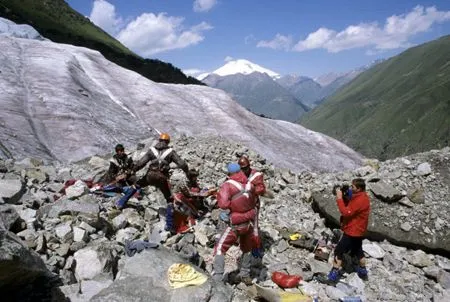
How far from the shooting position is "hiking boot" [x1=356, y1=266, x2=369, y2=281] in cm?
1090

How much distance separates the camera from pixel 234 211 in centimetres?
947

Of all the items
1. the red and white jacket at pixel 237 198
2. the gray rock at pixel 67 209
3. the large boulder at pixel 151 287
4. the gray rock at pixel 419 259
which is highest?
the red and white jacket at pixel 237 198

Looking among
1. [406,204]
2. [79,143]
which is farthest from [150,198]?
[79,143]

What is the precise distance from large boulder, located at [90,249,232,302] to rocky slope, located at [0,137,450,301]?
2 cm

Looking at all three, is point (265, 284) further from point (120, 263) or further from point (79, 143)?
point (79, 143)

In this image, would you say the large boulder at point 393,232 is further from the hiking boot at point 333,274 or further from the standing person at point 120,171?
the standing person at point 120,171

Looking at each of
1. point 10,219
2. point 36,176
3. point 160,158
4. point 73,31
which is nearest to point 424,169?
point 160,158

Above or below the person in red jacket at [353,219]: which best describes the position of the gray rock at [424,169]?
above

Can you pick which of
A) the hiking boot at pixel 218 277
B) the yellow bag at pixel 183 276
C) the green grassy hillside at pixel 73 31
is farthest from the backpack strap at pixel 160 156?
the green grassy hillside at pixel 73 31

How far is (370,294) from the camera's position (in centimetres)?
1058

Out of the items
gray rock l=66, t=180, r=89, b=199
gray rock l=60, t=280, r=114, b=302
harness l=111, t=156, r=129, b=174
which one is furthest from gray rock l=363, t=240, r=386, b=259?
gray rock l=66, t=180, r=89, b=199

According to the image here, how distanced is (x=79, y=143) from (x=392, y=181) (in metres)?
19.4

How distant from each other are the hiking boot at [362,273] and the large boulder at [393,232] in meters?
2.72

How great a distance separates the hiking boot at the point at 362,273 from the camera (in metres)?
10.9
